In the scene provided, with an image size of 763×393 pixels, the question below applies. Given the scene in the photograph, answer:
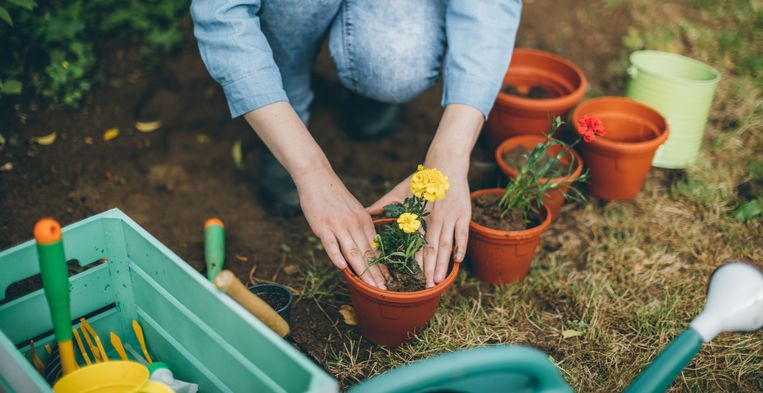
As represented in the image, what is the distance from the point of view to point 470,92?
5.27 feet

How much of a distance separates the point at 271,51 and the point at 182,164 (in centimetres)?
84

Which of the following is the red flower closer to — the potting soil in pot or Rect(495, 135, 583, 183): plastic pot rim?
Rect(495, 135, 583, 183): plastic pot rim

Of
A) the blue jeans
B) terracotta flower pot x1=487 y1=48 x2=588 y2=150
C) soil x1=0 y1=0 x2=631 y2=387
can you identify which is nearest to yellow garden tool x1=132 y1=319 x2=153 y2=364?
soil x1=0 y1=0 x2=631 y2=387

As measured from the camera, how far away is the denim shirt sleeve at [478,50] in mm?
1614

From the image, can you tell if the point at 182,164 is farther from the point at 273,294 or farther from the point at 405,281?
the point at 405,281

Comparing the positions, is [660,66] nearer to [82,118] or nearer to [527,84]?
[527,84]

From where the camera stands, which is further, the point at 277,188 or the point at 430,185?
the point at 277,188

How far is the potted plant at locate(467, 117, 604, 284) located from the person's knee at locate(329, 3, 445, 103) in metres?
0.40

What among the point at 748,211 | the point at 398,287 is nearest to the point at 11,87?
the point at 398,287

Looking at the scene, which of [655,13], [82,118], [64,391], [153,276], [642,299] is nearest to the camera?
[64,391]

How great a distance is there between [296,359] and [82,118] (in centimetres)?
163

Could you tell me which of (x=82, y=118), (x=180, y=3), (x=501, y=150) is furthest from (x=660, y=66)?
(x=82, y=118)

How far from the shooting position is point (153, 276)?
129 cm

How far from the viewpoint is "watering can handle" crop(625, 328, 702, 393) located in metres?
0.99
